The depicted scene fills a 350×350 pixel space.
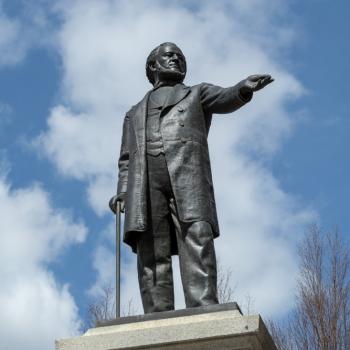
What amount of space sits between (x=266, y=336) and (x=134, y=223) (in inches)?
63.9

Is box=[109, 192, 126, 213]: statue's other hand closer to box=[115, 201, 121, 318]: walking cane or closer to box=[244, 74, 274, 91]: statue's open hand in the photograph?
box=[115, 201, 121, 318]: walking cane

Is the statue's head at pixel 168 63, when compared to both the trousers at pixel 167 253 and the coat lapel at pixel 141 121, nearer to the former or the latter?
the coat lapel at pixel 141 121

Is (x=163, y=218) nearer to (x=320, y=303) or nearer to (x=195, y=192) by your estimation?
(x=195, y=192)

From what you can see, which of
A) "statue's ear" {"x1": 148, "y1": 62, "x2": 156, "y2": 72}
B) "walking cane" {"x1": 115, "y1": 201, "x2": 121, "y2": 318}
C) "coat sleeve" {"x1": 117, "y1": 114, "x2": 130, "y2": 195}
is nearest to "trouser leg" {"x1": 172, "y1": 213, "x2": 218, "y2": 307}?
"walking cane" {"x1": 115, "y1": 201, "x2": 121, "y2": 318}

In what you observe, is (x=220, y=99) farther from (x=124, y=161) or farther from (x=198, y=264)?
(x=198, y=264)

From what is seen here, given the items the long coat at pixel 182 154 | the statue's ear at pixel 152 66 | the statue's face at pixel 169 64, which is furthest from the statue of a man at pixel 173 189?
the statue's ear at pixel 152 66

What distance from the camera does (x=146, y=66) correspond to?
27.1ft

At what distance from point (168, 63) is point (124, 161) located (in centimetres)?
104

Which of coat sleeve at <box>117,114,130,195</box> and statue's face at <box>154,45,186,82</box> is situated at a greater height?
statue's face at <box>154,45,186,82</box>

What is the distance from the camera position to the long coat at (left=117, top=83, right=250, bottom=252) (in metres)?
7.17

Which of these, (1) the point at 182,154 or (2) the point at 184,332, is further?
(1) the point at 182,154

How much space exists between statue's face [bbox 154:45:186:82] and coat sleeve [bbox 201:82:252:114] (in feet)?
1.18

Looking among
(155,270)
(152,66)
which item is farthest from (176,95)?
(155,270)

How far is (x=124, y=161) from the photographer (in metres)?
7.93
